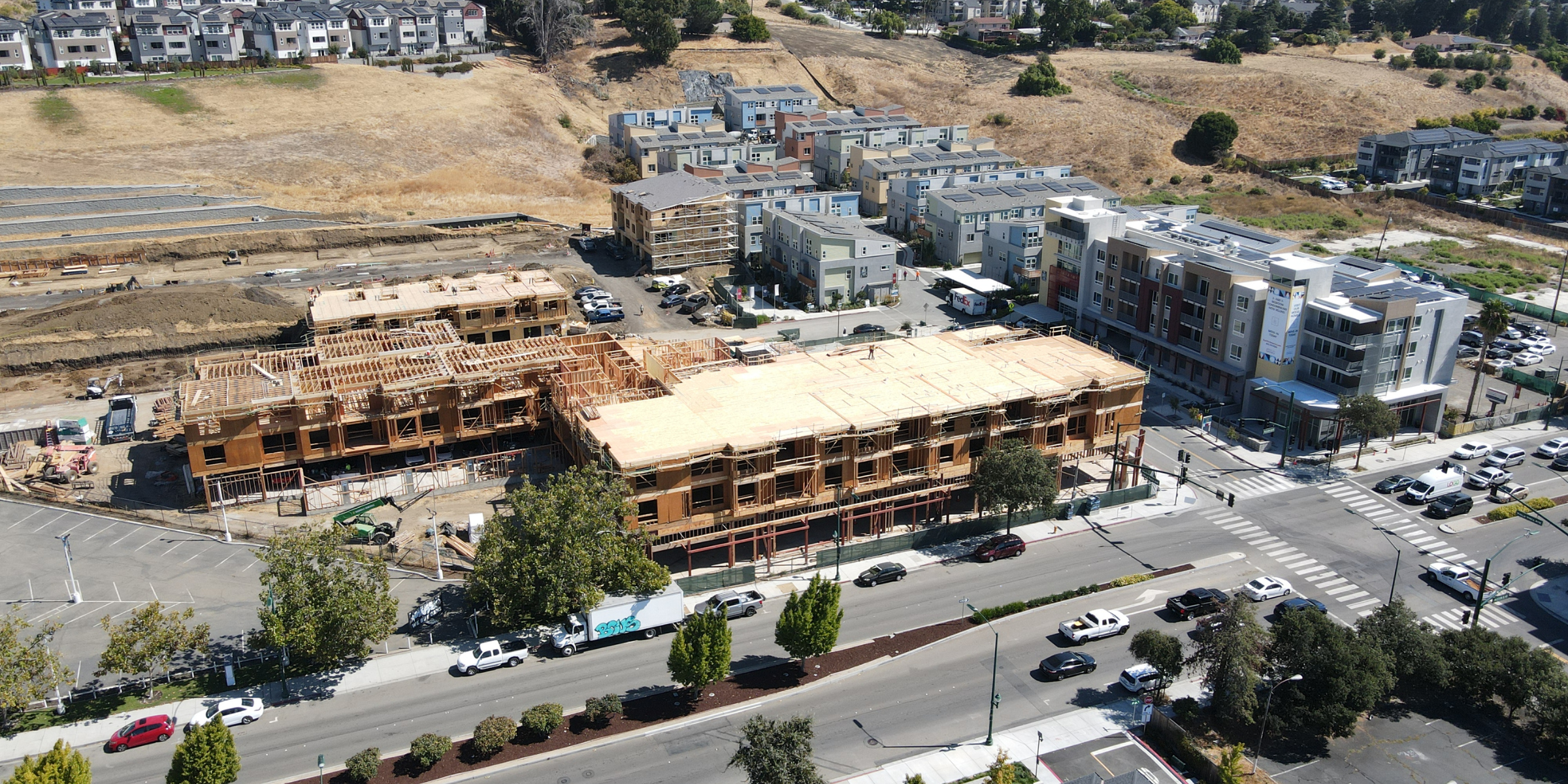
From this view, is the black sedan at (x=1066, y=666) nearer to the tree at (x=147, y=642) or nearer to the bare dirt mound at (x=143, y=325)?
the tree at (x=147, y=642)

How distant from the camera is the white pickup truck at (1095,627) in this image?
194 feet

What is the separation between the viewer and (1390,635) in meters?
53.5

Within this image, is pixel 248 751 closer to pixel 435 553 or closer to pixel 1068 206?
pixel 435 553

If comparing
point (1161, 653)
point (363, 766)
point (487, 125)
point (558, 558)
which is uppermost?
point (487, 125)

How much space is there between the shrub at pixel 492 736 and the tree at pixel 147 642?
15747mm

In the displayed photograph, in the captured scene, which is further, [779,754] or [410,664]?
[410,664]

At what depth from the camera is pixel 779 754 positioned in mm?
42938

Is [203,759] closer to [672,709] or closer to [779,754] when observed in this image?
[672,709]

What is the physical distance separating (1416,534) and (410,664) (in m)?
62.5

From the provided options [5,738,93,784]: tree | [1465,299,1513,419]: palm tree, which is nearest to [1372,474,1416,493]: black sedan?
[1465,299,1513,419]: palm tree

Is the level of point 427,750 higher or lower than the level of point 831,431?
lower

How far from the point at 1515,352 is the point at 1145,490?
49.9 metres

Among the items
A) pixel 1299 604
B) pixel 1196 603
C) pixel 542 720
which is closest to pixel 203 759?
pixel 542 720

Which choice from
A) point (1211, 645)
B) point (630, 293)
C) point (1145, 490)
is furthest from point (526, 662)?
point (630, 293)
